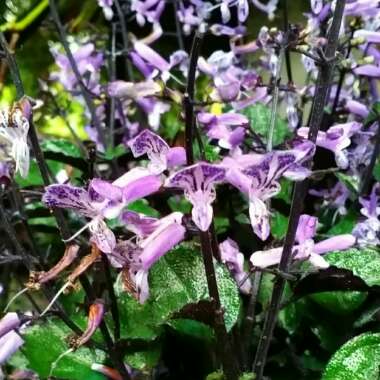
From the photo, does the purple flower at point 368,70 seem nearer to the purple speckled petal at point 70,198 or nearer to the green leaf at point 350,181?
the green leaf at point 350,181

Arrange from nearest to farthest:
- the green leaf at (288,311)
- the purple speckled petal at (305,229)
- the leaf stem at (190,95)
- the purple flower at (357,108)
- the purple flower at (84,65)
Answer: the leaf stem at (190,95), the purple speckled petal at (305,229), the green leaf at (288,311), the purple flower at (357,108), the purple flower at (84,65)

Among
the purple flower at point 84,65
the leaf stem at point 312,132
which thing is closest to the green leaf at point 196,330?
the leaf stem at point 312,132

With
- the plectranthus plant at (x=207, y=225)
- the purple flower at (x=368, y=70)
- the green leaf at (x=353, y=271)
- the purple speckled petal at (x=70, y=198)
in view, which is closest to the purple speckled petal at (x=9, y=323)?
the plectranthus plant at (x=207, y=225)

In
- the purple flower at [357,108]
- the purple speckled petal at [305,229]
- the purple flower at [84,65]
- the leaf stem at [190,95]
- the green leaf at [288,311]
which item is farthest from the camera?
the purple flower at [84,65]

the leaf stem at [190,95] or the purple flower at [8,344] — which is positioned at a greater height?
the leaf stem at [190,95]

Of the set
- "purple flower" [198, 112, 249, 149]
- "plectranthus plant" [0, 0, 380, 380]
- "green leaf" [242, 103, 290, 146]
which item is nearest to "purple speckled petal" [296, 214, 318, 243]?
"plectranthus plant" [0, 0, 380, 380]

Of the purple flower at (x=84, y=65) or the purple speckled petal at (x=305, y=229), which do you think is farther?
the purple flower at (x=84, y=65)

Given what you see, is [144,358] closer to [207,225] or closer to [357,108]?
[207,225]

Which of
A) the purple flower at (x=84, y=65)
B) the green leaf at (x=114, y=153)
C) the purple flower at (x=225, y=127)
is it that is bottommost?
the green leaf at (x=114, y=153)
